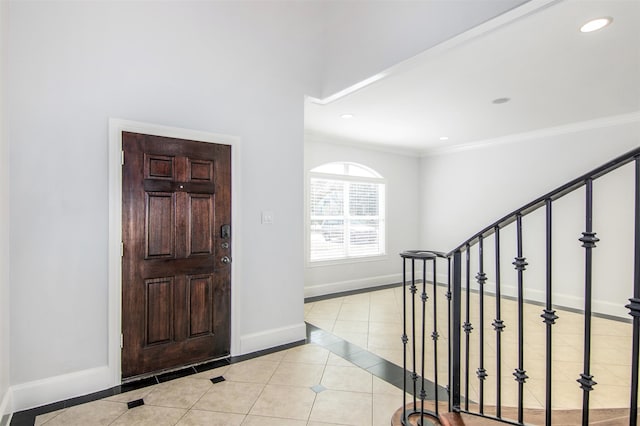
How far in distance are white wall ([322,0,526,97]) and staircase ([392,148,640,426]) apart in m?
1.42

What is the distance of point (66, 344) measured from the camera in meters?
2.48

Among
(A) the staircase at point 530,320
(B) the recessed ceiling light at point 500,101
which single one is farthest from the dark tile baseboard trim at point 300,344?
(B) the recessed ceiling light at point 500,101

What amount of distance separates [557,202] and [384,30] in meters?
3.74

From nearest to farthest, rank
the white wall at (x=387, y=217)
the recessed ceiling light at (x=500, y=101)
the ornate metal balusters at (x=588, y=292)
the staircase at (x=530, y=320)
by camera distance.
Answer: the ornate metal balusters at (x=588, y=292), the staircase at (x=530, y=320), the recessed ceiling light at (x=500, y=101), the white wall at (x=387, y=217)

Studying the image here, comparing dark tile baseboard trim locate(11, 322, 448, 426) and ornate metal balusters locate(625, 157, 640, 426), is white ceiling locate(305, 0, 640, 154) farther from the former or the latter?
dark tile baseboard trim locate(11, 322, 448, 426)

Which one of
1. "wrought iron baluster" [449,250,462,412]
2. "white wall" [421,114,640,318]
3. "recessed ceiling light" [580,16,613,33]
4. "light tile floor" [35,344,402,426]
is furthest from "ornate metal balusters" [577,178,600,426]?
"white wall" [421,114,640,318]

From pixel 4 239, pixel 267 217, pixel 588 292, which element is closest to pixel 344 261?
pixel 267 217

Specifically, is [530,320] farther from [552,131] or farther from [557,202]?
[552,131]

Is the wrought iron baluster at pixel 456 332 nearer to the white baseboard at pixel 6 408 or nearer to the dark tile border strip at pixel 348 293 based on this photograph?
the white baseboard at pixel 6 408

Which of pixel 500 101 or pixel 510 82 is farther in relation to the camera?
pixel 500 101

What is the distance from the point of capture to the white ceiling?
2.44 meters

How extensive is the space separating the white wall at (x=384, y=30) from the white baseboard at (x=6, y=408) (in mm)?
3603

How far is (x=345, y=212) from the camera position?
19.8 feet

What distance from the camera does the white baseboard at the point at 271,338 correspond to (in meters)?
3.27
